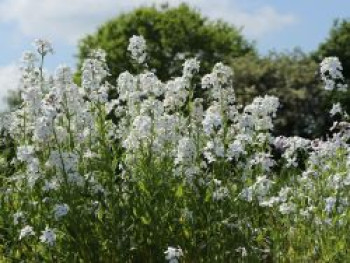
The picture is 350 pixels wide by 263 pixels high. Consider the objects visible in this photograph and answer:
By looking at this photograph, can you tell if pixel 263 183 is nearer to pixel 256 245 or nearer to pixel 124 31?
pixel 256 245

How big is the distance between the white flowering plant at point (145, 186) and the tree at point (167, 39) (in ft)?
63.1

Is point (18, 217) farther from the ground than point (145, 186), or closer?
closer

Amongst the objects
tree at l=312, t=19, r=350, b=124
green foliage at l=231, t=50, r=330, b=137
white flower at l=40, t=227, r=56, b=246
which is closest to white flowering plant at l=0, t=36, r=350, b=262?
white flower at l=40, t=227, r=56, b=246

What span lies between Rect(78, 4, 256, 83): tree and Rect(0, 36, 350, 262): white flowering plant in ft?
63.1

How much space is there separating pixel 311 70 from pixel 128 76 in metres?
15.8

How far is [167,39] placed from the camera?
27.5m

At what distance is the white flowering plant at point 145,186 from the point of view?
6.28 m

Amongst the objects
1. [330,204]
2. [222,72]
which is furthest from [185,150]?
[330,204]

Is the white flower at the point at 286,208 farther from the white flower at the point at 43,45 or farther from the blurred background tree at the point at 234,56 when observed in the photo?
the blurred background tree at the point at 234,56

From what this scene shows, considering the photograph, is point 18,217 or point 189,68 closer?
point 18,217

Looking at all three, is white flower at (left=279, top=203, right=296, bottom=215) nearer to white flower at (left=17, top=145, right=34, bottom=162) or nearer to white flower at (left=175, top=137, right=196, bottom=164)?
white flower at (left=175, top=137, right=196, bottom=164)

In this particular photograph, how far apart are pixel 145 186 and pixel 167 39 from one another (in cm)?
2135

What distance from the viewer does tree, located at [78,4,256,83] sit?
88.5ft

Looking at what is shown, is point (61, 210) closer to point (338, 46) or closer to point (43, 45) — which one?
point (43, 45)
